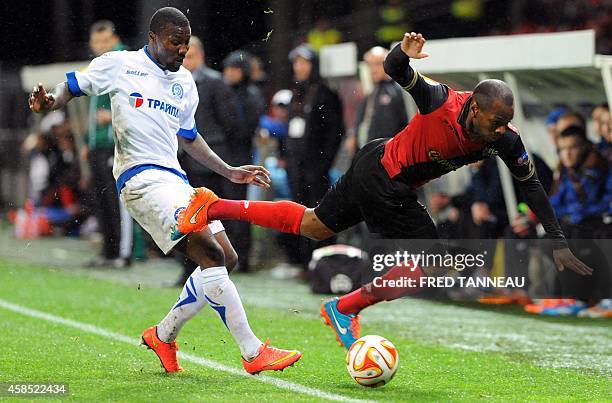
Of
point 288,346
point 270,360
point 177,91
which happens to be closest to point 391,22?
point 288,346

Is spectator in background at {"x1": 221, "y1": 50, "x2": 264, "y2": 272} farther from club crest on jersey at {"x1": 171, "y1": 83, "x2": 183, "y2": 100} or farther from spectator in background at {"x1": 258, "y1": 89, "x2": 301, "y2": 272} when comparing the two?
club crest on jersey at {"x1": 171, "y1": 83, "x2": 183, "y2": 100}

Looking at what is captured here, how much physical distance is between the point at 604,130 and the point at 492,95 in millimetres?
5200

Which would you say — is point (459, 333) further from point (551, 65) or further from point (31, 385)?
point (31, 385)

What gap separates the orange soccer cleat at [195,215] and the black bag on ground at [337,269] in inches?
212

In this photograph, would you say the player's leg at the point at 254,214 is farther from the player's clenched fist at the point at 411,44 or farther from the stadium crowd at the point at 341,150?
the stadium crowd at the point at 341,150

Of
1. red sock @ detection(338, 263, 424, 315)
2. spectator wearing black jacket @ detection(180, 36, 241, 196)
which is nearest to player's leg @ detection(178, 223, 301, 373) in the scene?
red sock @ detection(338, 263, 424, 315)

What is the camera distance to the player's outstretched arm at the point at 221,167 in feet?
26.6

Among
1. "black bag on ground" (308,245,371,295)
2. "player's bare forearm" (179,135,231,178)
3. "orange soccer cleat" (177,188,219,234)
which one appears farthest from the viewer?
"black bag on ground" (308,245,371,295)

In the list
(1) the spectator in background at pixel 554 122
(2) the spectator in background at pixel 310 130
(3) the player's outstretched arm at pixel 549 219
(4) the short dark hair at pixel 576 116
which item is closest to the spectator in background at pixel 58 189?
(2) the spectator in background at pixel 310 130

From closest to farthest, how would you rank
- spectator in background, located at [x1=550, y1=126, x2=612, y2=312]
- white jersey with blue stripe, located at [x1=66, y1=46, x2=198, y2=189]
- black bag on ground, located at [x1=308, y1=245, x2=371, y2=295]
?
white jersey with blue stripe, located at [x1=66, y1=46, x2=198, y2=189]
spectator in background, located at [x1=550, y1=126, x2=612, y2=312]
black bag on ground, located at [x1=308, y1=245, x2=371, y2=295]

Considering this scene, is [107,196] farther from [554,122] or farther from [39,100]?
[39,100]

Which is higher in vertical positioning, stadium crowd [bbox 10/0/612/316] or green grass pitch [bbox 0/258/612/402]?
stadium crowd [bbox 10/0/612/316]

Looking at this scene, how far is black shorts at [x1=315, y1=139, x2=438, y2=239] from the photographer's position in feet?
25.6

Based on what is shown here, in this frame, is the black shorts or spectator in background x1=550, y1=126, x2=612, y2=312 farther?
spectator in background x1=550, y1=126, x2=612, y2=312
